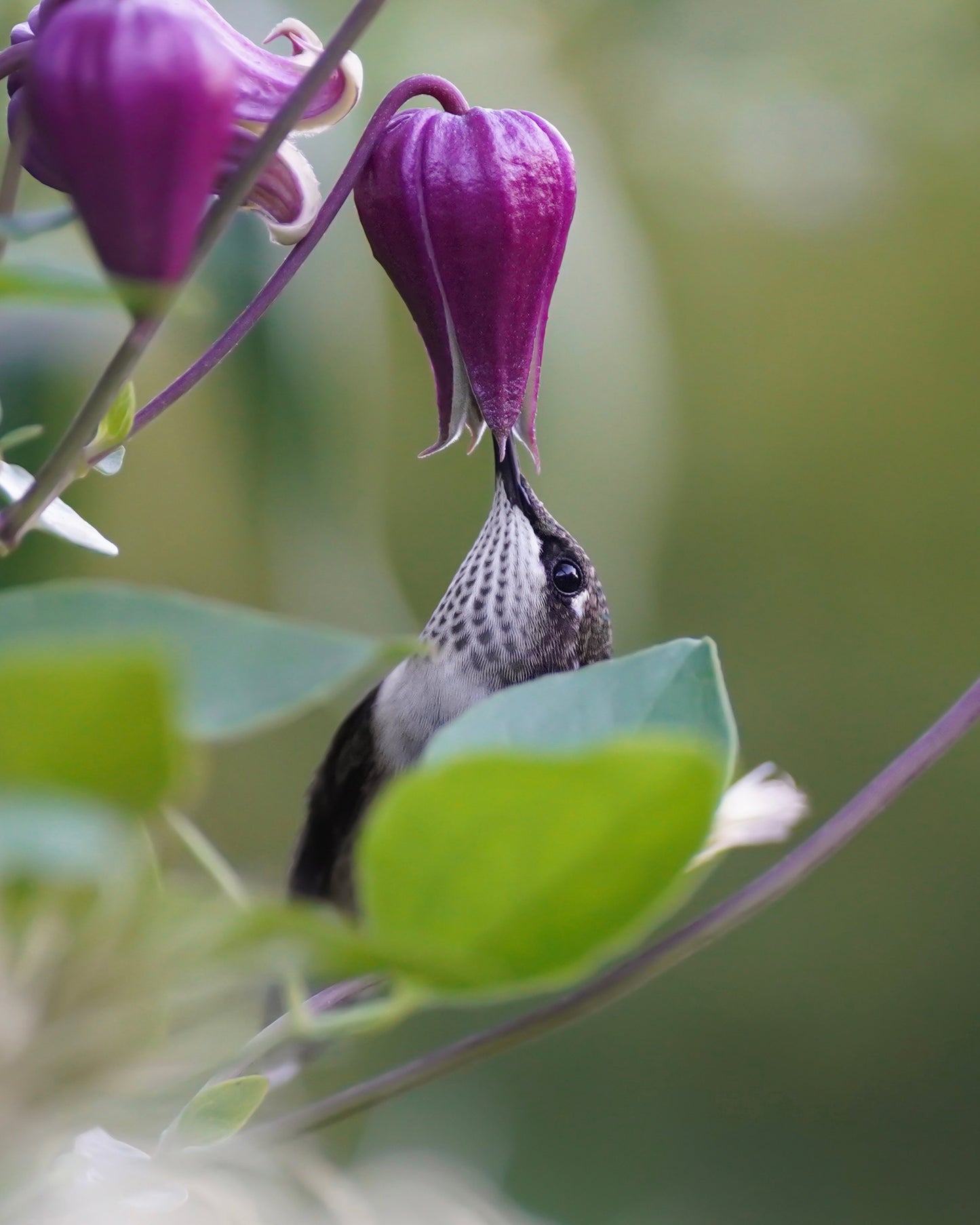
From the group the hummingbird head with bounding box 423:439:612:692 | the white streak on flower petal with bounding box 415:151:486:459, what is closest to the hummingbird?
the hummingbird head with bounding box 423:439:612:692

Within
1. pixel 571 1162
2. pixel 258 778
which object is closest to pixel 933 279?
pixel 258 778

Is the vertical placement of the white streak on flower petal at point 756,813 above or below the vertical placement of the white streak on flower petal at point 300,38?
below

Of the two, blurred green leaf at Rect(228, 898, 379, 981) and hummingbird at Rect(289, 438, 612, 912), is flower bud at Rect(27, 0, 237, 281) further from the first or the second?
hummingbird at Rect(289, 438, 612, 912)

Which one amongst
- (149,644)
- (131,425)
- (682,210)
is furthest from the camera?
(682,210)

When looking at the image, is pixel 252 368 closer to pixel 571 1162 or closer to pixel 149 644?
pixel 149 644

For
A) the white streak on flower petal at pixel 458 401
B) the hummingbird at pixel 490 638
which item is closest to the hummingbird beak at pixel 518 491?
the hummingbird at pixel 490 638

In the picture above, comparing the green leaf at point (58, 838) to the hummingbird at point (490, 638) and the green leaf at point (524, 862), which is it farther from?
the hummingbird at point (490, 638)
